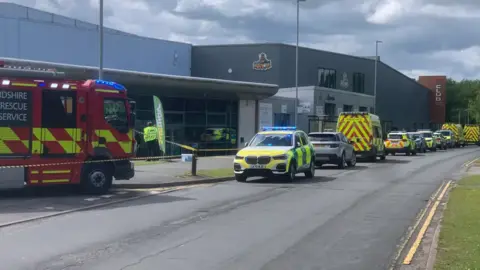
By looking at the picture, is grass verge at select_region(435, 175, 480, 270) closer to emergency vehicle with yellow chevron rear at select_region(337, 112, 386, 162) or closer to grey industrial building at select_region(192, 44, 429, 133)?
emergency vehicle with yellow chevron rear at select_region(337, 112, 386, 162)

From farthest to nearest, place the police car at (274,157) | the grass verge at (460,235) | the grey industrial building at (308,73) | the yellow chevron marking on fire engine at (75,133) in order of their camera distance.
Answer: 1. the grey industrial building at (308,73)
2. the police car at (274,157)
3. the yellow chevron marking on fire engine at (75,133)
4. the grass verge at (460,235)

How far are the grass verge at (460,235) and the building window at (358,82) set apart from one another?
61.6 meters

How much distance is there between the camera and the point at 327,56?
2778 inches

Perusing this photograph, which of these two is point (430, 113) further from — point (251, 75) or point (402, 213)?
point (402, 213)

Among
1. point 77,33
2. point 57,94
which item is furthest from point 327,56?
point 57,94

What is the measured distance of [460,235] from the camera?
9906 millimetres

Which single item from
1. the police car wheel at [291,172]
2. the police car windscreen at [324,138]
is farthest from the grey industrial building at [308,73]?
the police car wheel at [291,172]

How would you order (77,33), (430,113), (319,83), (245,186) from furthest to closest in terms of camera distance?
(430,113), (319,83), (77,33), (245,186)

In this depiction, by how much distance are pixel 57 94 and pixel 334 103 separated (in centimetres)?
4424

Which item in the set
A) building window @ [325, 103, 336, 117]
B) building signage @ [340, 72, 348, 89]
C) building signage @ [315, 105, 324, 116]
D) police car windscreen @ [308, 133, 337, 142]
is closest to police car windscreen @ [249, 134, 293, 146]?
police car windscreen @ [308, 133, 337, 142]

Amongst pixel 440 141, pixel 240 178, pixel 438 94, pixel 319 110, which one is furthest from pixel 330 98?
pixel 438 94

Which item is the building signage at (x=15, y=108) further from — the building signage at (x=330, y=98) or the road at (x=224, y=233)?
the building signage at (x=330, y=98)

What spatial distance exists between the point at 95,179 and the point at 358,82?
64.5 meters

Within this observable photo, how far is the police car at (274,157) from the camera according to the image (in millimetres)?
20453
